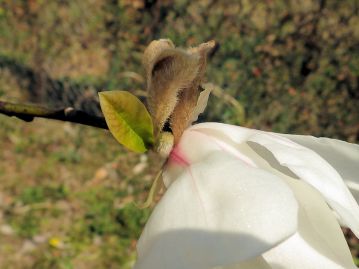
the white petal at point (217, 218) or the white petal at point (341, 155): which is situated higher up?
the white petal at point (341, 155)

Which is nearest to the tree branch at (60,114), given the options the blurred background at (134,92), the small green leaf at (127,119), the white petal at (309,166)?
the small green leaf at (127,119)

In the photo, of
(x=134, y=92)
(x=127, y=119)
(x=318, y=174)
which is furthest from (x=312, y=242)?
(x=134, y=92)

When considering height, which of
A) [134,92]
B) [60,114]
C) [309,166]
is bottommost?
[134,92]

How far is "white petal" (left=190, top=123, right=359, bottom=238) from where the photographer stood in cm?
56

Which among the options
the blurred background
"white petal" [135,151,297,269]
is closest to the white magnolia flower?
"white petal" [135,151,297,269]

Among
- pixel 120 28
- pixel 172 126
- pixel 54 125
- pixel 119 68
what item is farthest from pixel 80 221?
pixel 172 126

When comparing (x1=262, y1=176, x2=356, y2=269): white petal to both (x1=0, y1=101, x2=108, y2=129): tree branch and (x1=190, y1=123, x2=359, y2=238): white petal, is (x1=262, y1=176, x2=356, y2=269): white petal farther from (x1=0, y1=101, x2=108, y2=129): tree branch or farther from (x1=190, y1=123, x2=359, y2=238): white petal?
(x1=0, y1=101, x2=108, y2=129): tree branch

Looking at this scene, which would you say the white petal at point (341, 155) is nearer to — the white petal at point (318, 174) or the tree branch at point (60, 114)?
the white petal at point (318, 174)

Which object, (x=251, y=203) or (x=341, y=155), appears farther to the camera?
(x=341, y=155)

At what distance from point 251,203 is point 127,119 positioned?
18cm

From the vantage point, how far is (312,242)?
1.98 feet

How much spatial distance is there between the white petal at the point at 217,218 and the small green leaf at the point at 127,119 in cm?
7

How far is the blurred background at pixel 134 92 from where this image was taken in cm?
262

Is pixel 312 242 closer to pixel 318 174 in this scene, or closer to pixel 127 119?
pixel 318 174
